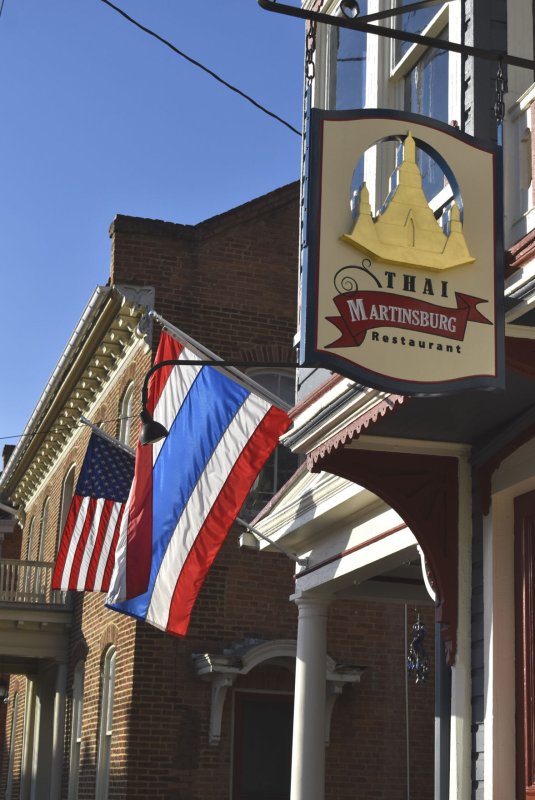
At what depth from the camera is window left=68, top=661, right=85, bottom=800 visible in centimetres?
1972

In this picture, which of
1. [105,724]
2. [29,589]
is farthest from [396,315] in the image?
[29,589]

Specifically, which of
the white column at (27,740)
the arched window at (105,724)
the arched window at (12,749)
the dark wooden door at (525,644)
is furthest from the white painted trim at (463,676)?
the arched window at (12,749)

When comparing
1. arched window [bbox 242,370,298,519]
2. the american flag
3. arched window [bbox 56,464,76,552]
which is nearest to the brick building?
arched window [bbox 242,370,298,519]

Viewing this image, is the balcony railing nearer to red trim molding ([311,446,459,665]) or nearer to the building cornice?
the building cornice

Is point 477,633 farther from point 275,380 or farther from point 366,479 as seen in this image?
point 275,380

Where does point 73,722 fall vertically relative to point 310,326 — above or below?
below

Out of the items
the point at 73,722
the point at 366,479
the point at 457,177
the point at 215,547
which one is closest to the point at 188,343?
the point at 215,547

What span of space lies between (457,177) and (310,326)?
1154 millimetres

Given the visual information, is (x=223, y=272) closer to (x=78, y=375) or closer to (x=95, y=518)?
(x=78, y=375)

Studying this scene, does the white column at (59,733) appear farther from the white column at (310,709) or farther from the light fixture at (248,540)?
the white column at (310,709)

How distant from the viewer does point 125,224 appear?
18.0 metres

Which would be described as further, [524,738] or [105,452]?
[105,452]

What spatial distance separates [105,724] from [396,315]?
1351cm

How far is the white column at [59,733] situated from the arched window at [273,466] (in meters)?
6.16
